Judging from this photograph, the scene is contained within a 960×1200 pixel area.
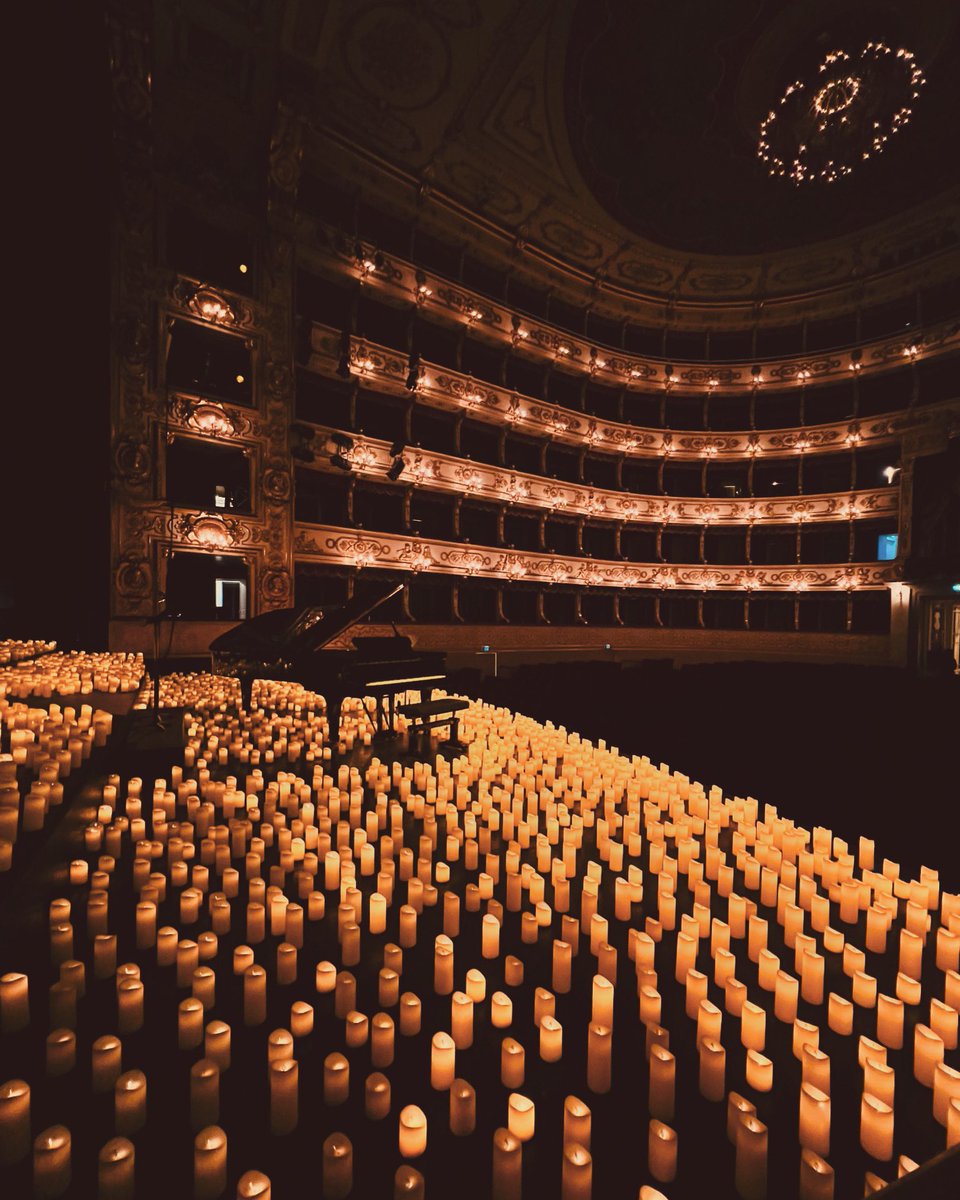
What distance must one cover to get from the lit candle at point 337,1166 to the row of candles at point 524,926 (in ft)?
0.51

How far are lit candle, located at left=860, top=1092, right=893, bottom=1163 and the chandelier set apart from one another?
20.2 meters

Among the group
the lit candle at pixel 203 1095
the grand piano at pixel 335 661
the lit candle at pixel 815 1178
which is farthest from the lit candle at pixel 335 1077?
the grand piano at pixel 335 661

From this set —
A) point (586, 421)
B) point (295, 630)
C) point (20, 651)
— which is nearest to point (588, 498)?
point (586, 421)

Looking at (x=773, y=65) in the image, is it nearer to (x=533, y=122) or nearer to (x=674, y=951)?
(x=533, y=122)

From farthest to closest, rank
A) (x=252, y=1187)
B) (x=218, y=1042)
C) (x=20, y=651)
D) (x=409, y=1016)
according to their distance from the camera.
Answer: (x=20, y=651)
(x=409, y=1016)
(x=218, y=1042)
(x=252, y=1187)

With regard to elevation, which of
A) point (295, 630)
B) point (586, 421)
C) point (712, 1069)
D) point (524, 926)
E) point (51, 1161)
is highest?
point (586, 421)

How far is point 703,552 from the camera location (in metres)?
22.6

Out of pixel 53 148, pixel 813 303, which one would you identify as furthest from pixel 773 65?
pixel 53 148

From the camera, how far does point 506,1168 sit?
1392 millimetres

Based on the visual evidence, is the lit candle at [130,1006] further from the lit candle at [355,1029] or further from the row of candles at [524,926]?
the lit candle at [355,1029]

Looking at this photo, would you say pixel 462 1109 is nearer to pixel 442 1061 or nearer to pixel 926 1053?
pixel 442 1061

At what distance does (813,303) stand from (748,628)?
12.3 meters

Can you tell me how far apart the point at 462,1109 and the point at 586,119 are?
19.4m

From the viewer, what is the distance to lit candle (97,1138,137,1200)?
4.38 ft
